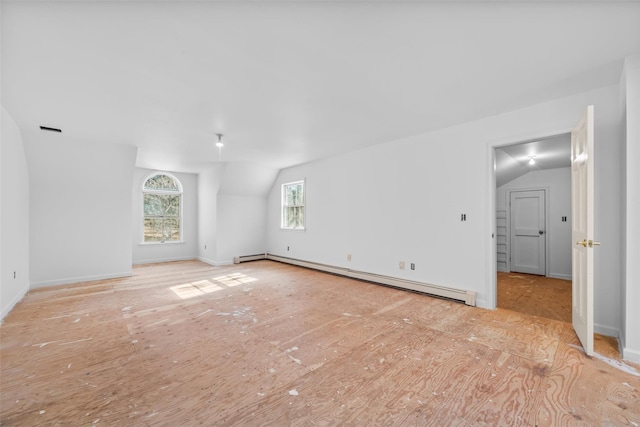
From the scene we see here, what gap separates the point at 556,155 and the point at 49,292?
8.69 m

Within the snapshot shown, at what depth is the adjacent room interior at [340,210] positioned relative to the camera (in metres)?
1.72

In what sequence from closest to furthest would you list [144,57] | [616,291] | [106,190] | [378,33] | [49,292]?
1. [378,33]
2. [144,57]
3. [616,291]
4. [49,292]
5. [106,190]

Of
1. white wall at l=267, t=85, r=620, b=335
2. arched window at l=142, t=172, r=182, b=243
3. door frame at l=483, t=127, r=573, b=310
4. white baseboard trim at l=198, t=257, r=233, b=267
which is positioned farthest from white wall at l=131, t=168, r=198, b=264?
door frame at l=483, t=127, r=573, b=310

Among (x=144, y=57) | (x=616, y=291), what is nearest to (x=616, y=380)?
(x=616, y=291)

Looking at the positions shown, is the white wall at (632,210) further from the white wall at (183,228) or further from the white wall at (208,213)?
the white wall at (183,228)

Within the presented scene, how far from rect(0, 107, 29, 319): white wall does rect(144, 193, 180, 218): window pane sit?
262 cm

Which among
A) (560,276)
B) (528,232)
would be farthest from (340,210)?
(560,276)

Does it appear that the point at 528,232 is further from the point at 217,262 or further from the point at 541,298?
the point at 217,262

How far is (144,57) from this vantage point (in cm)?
214

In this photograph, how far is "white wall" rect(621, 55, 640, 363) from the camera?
2162 mm

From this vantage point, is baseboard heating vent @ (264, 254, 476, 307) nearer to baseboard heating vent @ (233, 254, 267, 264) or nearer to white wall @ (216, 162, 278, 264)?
baseboard heating vent @ (233, 254, 267, 264)

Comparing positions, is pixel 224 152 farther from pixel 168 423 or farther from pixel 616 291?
pixel 616 291

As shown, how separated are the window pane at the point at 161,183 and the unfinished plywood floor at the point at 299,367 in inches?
150

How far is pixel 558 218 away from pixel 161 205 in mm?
9338
